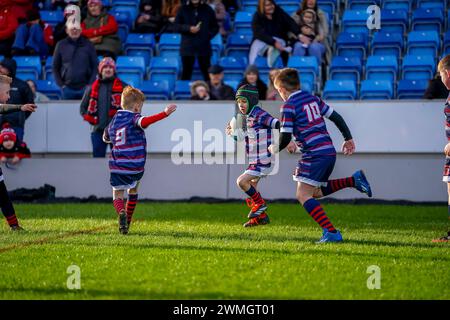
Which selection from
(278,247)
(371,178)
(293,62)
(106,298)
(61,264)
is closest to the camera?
(106,298)

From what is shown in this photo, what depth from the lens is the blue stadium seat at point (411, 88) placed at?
1798 centimetres

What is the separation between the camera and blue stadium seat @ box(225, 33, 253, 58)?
20.2 m

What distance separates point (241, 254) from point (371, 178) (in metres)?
7.33

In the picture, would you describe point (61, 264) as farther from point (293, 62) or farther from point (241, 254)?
point (293, 62)

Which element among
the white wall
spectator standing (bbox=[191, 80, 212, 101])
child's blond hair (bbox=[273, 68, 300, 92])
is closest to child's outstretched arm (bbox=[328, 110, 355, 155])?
child's blond hair (bbox=[273, 68, 300, 92])

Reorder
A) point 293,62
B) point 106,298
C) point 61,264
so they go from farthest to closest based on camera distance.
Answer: point 293,62 → point 61,264 → point 106,298

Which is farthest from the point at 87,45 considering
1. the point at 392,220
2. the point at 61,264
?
the point at 61,264

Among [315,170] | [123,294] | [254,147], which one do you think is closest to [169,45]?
[254,147]

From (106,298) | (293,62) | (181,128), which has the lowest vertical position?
(106,298)

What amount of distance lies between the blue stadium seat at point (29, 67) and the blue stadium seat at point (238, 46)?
11.7 ft

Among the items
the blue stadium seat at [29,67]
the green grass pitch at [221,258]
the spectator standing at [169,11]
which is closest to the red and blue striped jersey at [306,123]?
the green grass pitch at [221,258]

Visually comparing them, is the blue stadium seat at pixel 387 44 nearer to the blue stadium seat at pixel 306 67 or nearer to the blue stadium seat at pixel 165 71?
the blue stadium seat at pixel 306 67

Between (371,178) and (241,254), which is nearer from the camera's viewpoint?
(241,254)

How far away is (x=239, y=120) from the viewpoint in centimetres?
1338
